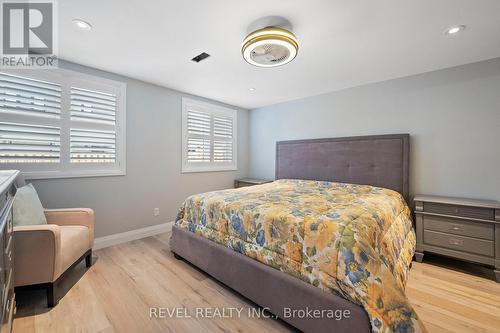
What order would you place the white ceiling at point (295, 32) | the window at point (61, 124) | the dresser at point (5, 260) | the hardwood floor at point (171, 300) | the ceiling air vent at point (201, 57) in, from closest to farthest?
1. the dresser at point (5, 260)
2. the hardwood floor at point (171, 300)
3. the white ceiling at point (295, 32)
4. the window at point (61, 124)
5. the ceiling air vent at point (201, 57)

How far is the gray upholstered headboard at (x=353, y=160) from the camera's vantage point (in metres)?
2.89

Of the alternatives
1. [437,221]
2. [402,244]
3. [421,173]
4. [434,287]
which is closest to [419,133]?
[421,173]

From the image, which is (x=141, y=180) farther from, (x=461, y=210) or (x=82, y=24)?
(x=461, y=210)

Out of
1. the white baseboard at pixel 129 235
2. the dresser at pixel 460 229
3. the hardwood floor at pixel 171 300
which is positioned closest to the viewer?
the hardwood floor at pixel 171 300

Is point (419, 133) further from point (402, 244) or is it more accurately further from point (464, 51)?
point (402, 244)

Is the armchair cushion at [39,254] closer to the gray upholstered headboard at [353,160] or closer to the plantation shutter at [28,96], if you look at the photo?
the plantation shutter at [28,96]

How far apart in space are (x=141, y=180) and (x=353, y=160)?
3225mm

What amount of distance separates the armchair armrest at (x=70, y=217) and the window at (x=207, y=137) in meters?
1.63

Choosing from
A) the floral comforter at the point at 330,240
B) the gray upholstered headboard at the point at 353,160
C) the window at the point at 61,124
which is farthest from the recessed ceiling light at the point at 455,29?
the window at the point at 61,124

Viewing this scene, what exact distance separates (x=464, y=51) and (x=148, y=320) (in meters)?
3.91

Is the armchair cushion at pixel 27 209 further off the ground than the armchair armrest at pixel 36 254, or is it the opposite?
the armchair cushion at pixel 27 209

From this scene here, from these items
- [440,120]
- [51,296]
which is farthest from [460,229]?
[51,296]

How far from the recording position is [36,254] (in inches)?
64.0

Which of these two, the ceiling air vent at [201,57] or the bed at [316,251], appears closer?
the bed at [316,251]
